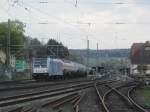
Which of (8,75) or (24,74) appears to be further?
(24,74)

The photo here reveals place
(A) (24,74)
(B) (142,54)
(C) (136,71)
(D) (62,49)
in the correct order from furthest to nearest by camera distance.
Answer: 1. (D) (62,49)
2. (B) (142,54)
3. (C) (136,71)
4. (A) (24,74)

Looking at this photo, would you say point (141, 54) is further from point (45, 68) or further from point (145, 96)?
point (145, 96)

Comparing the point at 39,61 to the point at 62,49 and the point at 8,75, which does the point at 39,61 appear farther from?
the point at 62,49

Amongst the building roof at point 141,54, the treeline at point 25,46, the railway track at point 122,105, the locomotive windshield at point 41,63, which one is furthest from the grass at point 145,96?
the treeline at point 25,46

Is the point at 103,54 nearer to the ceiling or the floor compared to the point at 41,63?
nearer to the ceiling

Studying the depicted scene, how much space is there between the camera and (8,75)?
66.2m

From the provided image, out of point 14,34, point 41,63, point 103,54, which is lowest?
point 41,63

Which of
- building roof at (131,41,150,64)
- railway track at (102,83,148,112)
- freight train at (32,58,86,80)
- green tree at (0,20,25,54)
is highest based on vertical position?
green tree at (0,20,25,54)

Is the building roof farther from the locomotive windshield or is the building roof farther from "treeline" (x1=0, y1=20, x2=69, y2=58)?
the locomotive windshield

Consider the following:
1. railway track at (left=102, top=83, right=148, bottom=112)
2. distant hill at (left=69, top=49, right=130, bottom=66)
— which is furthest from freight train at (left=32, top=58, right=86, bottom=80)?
distant hill at (left=69, top=49, right=130, bottom=66)

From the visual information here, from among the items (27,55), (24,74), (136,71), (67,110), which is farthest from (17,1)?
(27,55)

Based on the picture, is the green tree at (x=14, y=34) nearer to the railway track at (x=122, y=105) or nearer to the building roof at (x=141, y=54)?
the building roof at (x=141, y=54)

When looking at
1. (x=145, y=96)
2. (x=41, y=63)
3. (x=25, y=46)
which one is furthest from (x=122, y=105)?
(x=25, y=46)

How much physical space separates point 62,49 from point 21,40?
47.3 feet
